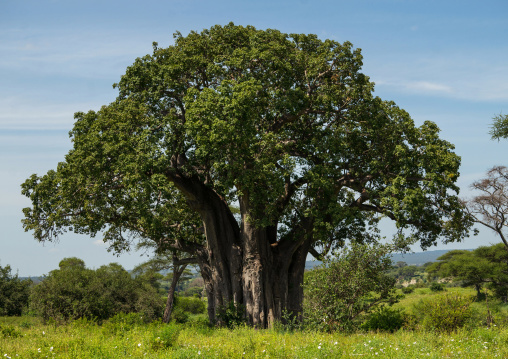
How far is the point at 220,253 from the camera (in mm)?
18016

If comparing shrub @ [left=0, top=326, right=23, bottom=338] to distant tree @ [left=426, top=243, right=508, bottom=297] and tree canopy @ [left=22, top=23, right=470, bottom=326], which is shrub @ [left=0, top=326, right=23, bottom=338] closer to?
tree canopy @ [left=22, top=23, right=470, bottom=326]

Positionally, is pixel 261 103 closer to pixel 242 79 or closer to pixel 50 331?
pixel 242 79

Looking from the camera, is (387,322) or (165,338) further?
(387,322)

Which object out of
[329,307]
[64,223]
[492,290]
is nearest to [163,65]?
[64,223]

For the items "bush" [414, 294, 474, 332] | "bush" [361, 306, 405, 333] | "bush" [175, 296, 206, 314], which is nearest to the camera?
"bush" [414, 294, 474, 332]

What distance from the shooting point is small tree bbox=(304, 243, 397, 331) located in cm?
1272

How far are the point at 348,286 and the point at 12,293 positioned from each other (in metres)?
23.5

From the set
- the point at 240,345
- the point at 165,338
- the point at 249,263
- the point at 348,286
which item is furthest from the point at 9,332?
the point at 348,286

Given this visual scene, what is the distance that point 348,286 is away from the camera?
41.8ft

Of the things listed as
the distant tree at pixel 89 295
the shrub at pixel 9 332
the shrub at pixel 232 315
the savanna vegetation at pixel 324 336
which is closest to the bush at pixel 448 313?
the savanna vegetation at pixel 324 336

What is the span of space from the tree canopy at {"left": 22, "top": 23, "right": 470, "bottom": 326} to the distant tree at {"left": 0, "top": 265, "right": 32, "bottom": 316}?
45.2 feet

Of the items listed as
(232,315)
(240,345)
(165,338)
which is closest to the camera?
(240,345)

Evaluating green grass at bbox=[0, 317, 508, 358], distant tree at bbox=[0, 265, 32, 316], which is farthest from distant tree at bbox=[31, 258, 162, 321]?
green grass at bbox=[0, 317, 508, 358]

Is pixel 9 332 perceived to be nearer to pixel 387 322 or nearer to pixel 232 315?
pixel 232 315
